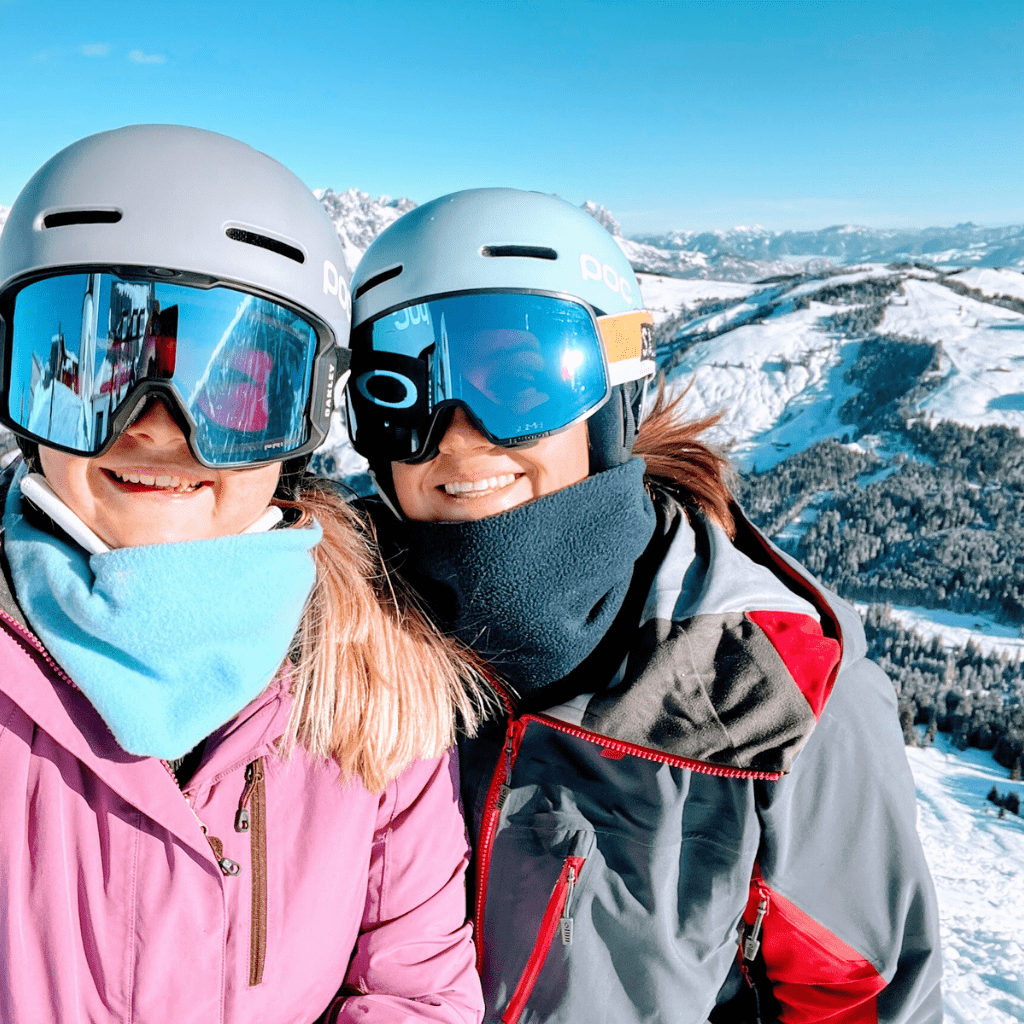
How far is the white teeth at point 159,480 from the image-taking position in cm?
187

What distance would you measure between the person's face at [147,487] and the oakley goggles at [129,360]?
4 cm

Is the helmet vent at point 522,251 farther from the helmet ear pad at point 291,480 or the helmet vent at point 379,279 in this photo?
the helmet ear pad at point 291,480

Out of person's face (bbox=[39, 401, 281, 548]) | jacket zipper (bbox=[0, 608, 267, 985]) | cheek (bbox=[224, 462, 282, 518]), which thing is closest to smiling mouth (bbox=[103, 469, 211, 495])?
person's face (bbox=[39, 401, 281, 548])

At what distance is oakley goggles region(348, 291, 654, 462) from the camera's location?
240 centimetres

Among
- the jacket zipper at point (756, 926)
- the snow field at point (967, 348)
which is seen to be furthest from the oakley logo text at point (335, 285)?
the snow field at point (967, 348)

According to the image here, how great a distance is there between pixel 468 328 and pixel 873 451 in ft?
332

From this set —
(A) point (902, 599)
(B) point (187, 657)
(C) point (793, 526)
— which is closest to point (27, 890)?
(B) point (187, 657)

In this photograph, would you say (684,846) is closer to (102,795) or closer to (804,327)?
(102,795)

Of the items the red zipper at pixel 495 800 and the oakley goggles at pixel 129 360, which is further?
the red zipper at pixel 495 800

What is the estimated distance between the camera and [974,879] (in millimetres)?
20578

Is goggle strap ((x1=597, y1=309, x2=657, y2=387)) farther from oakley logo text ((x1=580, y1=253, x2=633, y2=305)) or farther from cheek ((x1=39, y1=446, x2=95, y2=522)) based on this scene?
cheek ((x1=39, y1=446, x2=95, y2=522))

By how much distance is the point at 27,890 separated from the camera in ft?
5.47

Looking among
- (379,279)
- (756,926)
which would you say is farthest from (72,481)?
(756,926)

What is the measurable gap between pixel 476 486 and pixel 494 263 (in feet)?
2.55
